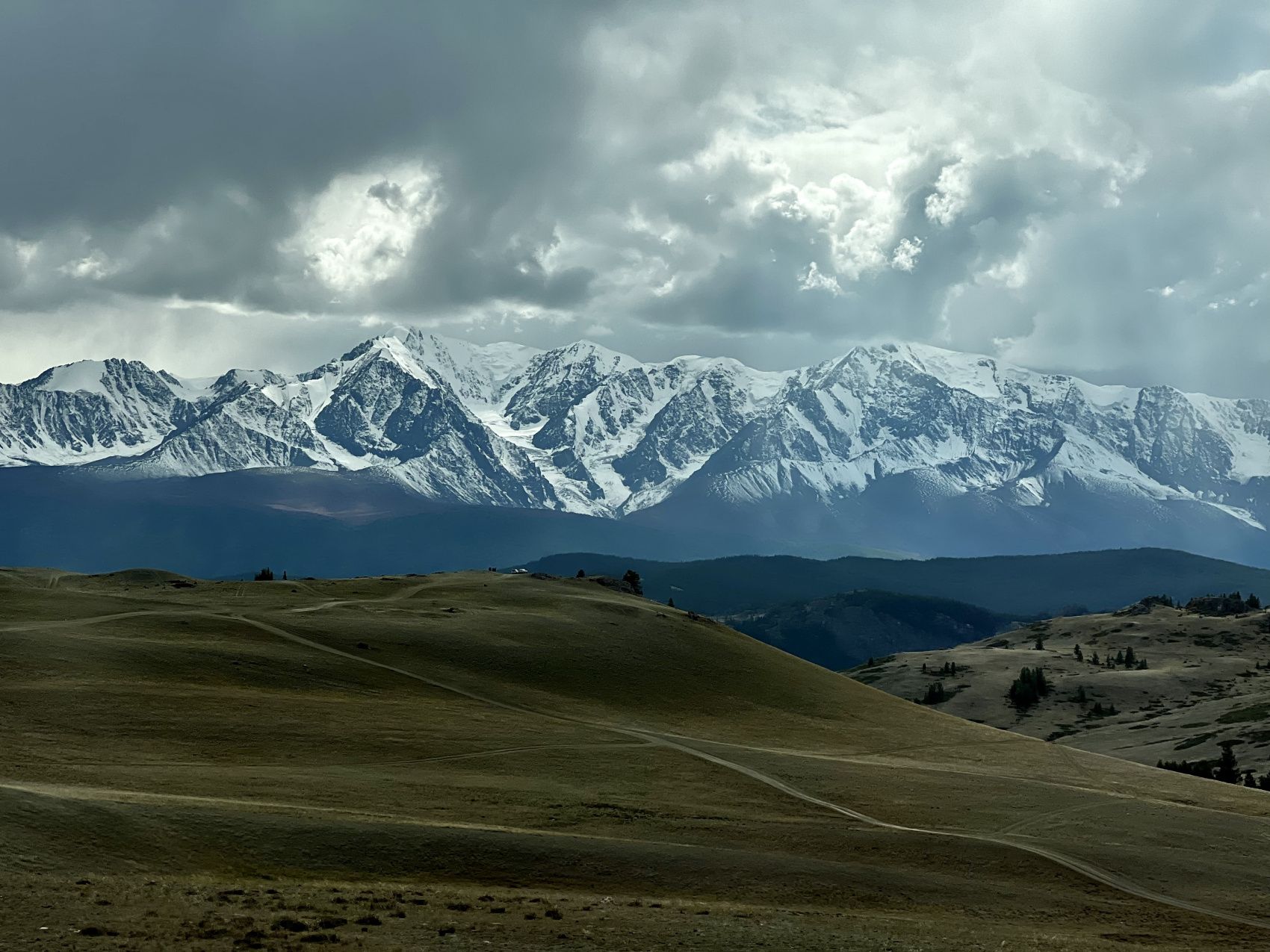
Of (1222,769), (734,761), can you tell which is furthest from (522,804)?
(1222,769)

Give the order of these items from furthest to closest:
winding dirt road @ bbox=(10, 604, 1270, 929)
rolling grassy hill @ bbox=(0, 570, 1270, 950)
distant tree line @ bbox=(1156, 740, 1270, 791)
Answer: distant tree line @ bbox=(1156, 740, 1270, 791) < winding dirt road @ bbox=(10, 604, 1270, 929) < rolling grassy hill @ bbox=(0, 570, 1270, 950)

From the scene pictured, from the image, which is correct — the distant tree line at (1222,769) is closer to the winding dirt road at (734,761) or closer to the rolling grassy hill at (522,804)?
the rolling grassy hill at (522,804)

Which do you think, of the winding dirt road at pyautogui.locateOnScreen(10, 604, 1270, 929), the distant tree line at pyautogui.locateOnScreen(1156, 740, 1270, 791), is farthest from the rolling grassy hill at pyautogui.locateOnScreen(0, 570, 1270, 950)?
the distant tree line at pyautogui.locateOnScreen(1156, 740, 1270, 791)

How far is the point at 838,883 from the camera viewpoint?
6159 centimetres

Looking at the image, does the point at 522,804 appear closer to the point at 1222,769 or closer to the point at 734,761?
the point at 734,761

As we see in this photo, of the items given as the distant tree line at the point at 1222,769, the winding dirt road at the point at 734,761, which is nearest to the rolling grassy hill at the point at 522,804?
the winding dirt road at the point at 734,761

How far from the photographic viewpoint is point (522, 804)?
71250 mm

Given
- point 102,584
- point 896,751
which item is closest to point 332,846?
point 896,751

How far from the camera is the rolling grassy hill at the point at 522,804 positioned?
162 ft

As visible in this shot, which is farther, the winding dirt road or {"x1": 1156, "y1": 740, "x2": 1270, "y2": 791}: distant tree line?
A: {"x1": 1156, "y1": 740, "x2": 1270, "y2": 791}: distant tree line

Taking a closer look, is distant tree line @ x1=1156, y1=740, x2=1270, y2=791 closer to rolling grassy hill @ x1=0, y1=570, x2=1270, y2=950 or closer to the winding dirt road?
rolling grassy hill @ x1=0, y1=570, x2=1270, y2=950

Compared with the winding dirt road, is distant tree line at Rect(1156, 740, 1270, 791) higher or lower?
lower

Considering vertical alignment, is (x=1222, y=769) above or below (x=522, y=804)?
below

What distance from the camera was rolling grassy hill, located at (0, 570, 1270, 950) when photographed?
162 ft
